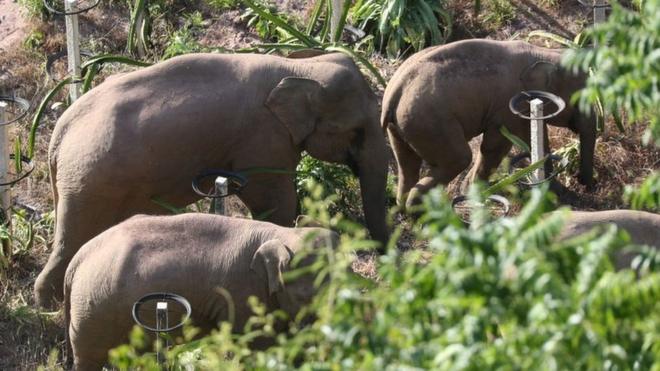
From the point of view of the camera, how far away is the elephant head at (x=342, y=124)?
11.6 m

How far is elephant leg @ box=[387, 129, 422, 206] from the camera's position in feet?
42.2

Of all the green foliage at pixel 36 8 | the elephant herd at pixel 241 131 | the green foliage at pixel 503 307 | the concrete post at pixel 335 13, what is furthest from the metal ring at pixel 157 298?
the green foliage at pixel 36 8

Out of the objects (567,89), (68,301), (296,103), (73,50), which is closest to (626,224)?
(296,103)

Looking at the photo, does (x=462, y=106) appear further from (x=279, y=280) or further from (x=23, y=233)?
(x=279, y=280)

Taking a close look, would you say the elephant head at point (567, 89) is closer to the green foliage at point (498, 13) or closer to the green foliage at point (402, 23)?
the green foliage at point (402, 23)

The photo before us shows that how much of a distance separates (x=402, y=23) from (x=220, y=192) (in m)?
4.52

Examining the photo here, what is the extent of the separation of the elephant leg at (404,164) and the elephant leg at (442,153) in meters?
0.22

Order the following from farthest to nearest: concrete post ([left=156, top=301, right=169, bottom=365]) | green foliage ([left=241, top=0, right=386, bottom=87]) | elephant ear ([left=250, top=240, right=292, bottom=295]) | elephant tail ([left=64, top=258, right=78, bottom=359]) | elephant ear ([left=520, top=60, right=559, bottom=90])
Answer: green foliage ([left=241, top=0, right=386, bottom=87]), elephant ear ([left=520, top=60, right=559, bottom=90]), elephant tail ([left=64, top=258, right=78, bottom=359]), elephant ear ([left=250, top=240, right=292, bottom=295]), concrete post ([left=156, top=301, right=169, bottom=365])

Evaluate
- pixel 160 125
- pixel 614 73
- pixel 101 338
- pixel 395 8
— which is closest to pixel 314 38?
pixel 395 8

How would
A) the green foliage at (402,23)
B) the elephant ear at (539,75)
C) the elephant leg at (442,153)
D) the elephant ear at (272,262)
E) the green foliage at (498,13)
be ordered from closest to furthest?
the elephant ear at (272,262)
the elephant leg at (442,153)
the elephant ear at (539,75)
the green foliage at (402,23)
the green foliage at (498,13)

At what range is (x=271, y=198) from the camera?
11664 millimetres

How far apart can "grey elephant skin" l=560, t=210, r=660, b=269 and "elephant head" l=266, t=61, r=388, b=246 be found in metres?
2.35

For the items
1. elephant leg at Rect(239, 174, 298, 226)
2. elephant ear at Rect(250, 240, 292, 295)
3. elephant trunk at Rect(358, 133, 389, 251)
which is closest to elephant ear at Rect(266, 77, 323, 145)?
elephant leg at Rect(239, 174, 298, 226)

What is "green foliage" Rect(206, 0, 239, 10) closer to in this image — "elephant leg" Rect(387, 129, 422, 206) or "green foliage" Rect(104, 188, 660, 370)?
"elephant leg" Rect(387, 129, 422, 206)
